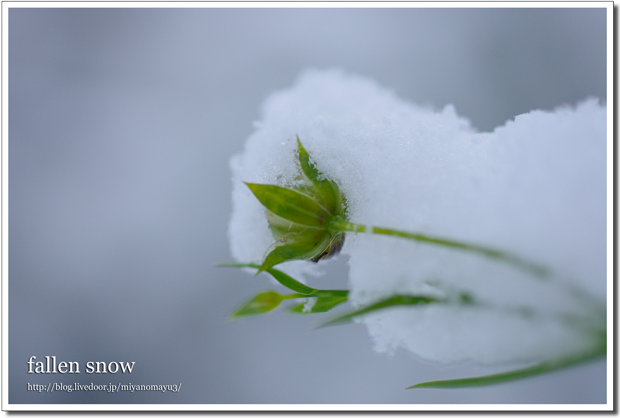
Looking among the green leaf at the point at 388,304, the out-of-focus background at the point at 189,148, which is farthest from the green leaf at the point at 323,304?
the out-of-focus background at the point at 189,148

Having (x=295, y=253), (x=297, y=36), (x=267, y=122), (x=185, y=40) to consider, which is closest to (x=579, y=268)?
(x=295, y=253)

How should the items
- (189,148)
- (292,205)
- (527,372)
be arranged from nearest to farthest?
(527,372) < (292,205) < (189,148)

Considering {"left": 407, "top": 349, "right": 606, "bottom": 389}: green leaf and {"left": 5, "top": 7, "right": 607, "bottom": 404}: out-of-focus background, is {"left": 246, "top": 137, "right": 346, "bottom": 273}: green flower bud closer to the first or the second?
{"left": 407, "top": 349, "right": 606, "bottom": 389}: green leaf

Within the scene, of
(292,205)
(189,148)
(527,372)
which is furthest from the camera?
(189,148)

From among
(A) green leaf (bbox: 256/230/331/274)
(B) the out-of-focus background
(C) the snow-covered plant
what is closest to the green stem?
(C) the snow-covered plant

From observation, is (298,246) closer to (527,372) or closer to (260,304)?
(260,304)

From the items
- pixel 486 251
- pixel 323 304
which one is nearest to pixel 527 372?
pixel 486 251

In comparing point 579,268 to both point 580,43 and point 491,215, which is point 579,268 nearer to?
point 491,215
